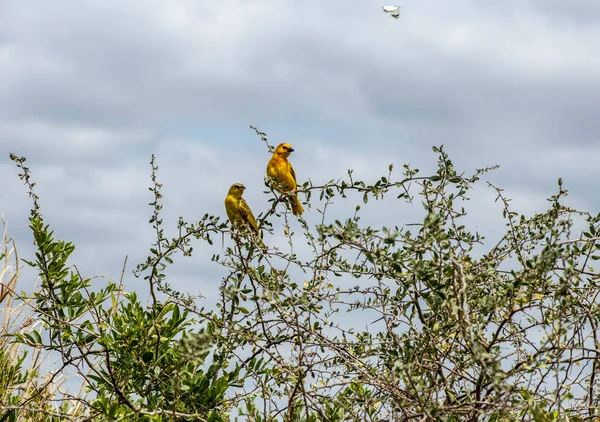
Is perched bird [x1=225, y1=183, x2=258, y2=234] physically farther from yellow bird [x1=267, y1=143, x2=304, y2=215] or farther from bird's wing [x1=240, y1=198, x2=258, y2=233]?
yellow bird [x1=267, y1=143, x2=304, y2=215]

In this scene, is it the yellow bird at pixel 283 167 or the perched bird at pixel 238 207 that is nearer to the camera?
the perched bird at pixel 238 207

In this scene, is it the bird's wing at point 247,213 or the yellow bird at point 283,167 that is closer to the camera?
the bird's wing at point 247,213

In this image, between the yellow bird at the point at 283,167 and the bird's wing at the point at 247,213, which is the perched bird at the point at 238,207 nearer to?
the bird's wing at the point at 247,213

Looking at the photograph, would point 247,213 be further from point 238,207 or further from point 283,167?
point 283,167

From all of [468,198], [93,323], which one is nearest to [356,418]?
[468,198]

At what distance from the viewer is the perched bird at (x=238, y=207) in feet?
24.6

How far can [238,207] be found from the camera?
7531 mm

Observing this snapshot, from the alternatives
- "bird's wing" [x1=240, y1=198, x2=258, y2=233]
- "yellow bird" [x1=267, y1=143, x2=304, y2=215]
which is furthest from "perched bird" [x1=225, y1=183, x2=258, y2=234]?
"yellow bird" [x1=267, y1=143, x2=304, y2=215]

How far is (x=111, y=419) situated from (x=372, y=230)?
148 centimetres

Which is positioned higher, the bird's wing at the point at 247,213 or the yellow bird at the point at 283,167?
the yellow bird at the point at 283,167

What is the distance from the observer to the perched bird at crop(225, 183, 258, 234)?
7.50 metres

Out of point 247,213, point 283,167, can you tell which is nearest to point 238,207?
point 247,213

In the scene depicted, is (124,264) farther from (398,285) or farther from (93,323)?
(398,285)

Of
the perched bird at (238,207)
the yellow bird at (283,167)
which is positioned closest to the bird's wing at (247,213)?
the perched bird at (238,207)
